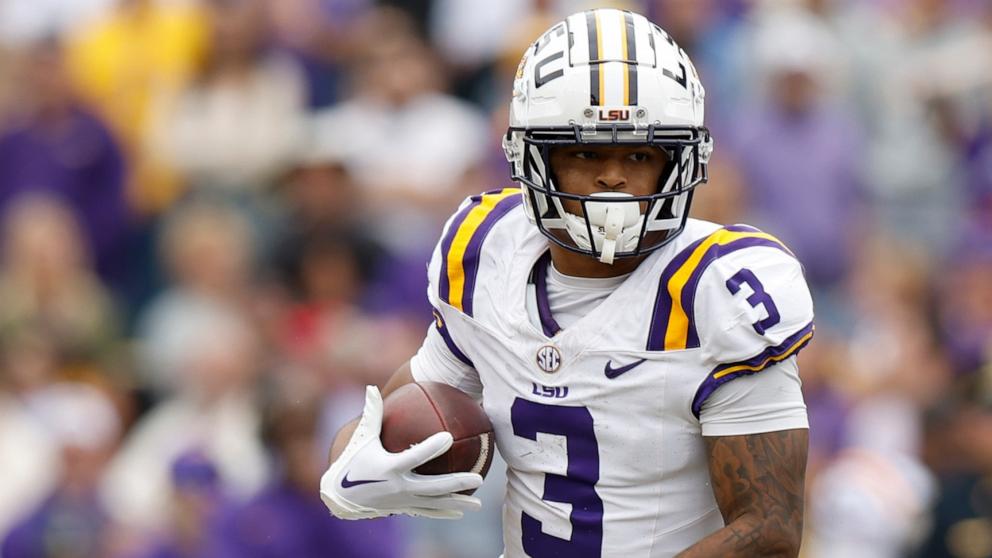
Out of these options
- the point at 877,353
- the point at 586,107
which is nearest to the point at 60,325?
the point at 877,353

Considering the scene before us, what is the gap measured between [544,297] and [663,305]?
1.00 feet

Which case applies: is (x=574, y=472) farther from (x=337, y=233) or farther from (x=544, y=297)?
(x=337, y=233)

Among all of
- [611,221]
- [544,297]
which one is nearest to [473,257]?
[544,297]

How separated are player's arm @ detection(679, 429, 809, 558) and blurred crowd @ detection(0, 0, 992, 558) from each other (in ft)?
9.27

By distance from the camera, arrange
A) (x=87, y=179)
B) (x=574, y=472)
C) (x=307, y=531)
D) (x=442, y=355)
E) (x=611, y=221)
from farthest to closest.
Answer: (x=87, y=179), (x=307, y=531), (x=442, y=355), (x=574, y=472), (x=611, y=221)

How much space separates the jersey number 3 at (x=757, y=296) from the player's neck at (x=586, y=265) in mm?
272

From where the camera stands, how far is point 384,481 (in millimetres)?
3648

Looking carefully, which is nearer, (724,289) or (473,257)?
(724,289)

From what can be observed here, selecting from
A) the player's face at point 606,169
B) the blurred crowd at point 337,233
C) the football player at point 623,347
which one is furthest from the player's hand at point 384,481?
the blurred crowd at point 337,233

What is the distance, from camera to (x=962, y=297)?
7707mm

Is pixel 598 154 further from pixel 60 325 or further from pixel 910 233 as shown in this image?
pixel 910 233

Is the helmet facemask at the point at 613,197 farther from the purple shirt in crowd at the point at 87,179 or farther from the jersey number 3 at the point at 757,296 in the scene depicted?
the purple shirt in crowd at the point at 87,179

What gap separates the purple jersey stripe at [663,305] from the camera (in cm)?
350

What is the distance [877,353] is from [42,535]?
3.46 m
